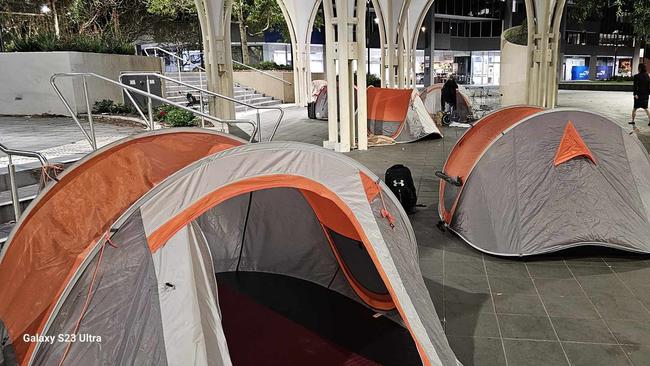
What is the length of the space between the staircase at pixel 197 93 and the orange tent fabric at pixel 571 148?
1223 cm

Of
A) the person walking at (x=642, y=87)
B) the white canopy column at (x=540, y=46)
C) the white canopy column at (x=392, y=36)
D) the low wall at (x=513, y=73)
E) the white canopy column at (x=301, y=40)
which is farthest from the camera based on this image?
the white canopy column at (x=301, y=40)

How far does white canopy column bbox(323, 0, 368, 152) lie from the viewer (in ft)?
37.3

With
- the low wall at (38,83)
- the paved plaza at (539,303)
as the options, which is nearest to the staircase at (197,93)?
the low wall at (38,83)

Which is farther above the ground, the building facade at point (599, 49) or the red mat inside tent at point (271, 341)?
the building facade at point (599, 49)

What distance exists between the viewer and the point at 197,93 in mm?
17906

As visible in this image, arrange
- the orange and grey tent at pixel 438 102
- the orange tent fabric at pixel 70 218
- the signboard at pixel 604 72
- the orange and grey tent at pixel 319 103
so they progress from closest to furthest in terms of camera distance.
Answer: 1. the orange tent fabric at pixel 70 218
2. the orange and grey tent at pixel 438 102
3. the orange and grey tent at pixel 319 103
4. the signboard at pixel 604 72

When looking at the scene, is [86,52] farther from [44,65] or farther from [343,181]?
[343,181]

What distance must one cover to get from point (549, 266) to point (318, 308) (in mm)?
2497

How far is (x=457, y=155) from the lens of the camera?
21.8 feet

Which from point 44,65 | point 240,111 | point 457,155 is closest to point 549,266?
point 457,155

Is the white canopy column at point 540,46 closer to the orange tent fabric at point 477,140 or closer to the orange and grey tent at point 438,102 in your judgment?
the orange and grey tent at point 438,102

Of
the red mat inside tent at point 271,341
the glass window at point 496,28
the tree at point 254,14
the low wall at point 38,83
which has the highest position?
the glass window at point 496,28

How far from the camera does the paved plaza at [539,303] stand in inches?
146

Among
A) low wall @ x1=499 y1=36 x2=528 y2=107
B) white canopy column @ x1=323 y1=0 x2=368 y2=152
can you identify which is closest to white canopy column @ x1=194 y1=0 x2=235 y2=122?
white canopy column @ x1=323 y1=0 x2=368 y2=152
